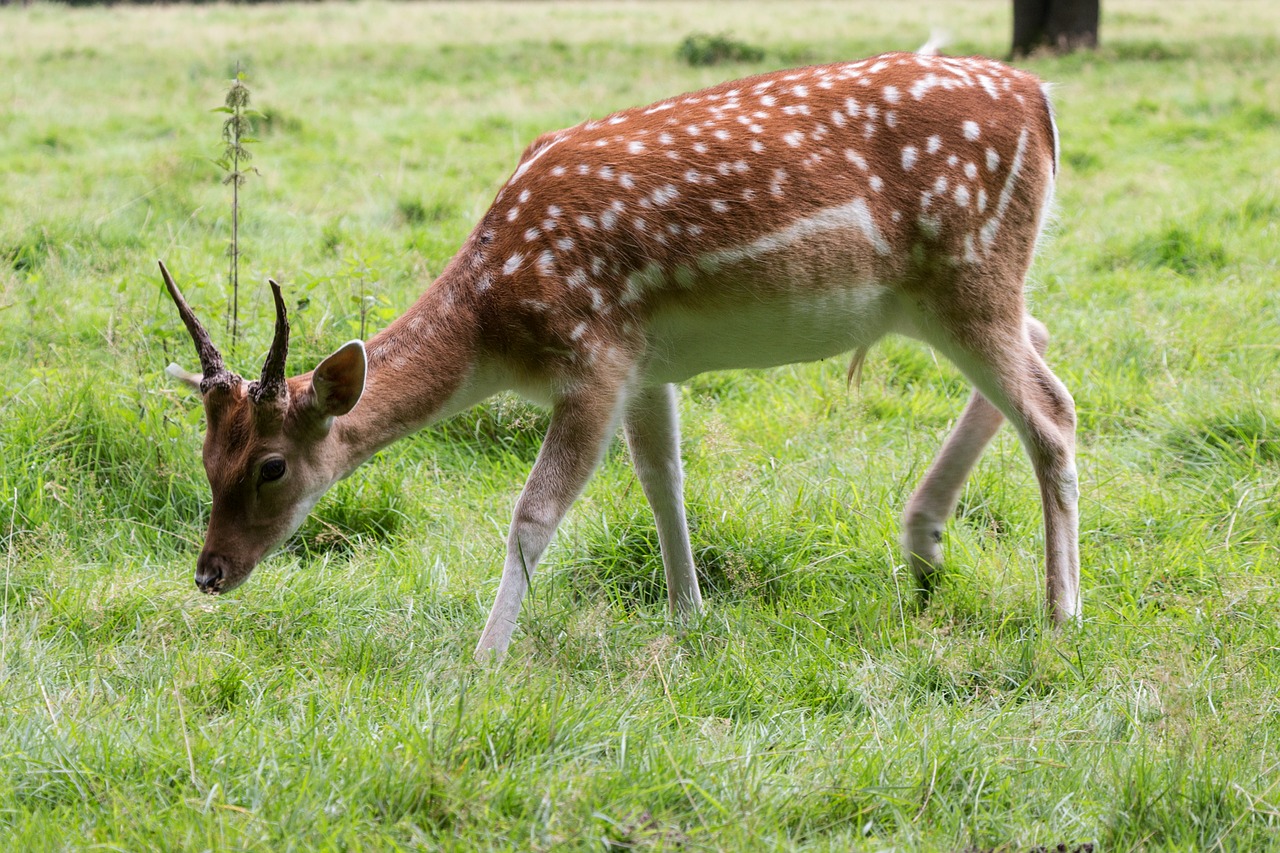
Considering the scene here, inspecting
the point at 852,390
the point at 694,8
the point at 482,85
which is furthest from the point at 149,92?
the point at 694,8

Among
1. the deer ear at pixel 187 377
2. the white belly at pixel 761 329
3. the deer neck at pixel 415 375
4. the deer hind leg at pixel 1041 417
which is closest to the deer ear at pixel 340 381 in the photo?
the deer neck at pixel 415 375

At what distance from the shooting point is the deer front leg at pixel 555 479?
3.83 metres

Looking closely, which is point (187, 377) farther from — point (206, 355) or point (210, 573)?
point (210, 573)

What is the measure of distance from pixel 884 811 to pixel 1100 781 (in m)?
0.53

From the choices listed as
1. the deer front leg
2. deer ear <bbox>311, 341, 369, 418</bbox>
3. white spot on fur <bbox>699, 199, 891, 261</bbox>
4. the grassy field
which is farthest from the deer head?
white spot on fur <bbox>699, 199, 891, 261</bbox>

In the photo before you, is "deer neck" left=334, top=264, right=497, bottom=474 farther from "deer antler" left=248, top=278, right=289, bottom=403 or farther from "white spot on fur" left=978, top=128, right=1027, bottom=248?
"white spot on fur" left=978, top=128, right=1027, bottom=248

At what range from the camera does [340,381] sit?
3680 millimetres

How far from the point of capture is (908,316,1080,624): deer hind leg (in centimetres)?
416

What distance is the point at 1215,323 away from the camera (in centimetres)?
635

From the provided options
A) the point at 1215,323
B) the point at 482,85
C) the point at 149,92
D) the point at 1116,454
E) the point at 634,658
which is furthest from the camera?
the point at 482,85

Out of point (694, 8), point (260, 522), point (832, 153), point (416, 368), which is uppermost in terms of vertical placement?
point (832, 153)

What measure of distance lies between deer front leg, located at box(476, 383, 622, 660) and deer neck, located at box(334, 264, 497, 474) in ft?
1.06

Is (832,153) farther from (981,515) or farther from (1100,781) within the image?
(1100,781)

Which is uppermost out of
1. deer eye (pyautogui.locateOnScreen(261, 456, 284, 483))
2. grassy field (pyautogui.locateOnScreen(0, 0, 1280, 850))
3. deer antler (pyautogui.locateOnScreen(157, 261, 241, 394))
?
deer antler (pyautogui.locateOnScreen(157, 261, 241, 394))
